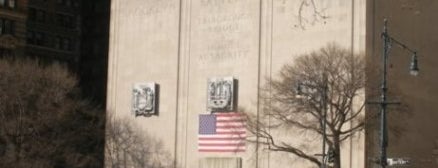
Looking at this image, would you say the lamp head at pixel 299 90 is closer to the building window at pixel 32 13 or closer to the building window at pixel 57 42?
the building window at pixel 32 13

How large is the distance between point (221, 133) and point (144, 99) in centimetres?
1063

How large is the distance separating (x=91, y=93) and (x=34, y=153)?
139 ft

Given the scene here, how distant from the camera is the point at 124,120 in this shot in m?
86.1

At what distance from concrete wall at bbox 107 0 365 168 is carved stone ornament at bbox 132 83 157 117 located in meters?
0.66

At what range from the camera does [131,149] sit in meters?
83.6

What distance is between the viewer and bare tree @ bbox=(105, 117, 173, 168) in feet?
270

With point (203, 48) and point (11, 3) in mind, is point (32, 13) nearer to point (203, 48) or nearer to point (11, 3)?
point (11, 3)

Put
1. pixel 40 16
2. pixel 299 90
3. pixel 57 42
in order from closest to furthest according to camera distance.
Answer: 1. pixel 299 90
2. pixel 40 16
3. pixel 57 42

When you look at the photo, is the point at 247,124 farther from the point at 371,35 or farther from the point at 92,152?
the point at 92,152

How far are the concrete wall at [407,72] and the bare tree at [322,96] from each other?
380 centimetres

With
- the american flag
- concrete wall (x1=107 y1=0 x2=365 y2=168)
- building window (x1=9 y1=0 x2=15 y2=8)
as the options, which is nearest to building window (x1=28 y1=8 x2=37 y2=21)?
building window (x1=9 y1=0 x2=15 y2=8)

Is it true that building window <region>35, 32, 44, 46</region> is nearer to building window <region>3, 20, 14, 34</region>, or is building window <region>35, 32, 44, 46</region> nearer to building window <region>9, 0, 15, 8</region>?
building window <region>3, 20, 14, 34</region>

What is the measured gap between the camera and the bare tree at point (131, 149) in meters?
82.2

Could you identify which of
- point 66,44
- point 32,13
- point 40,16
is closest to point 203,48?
point 32,13
